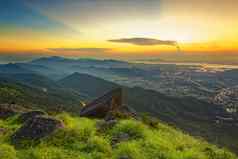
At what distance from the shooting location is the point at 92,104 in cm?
3478

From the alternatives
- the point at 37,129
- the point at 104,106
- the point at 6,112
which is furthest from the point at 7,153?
the point at 6,112

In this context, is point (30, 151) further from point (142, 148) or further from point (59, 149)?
point (142, 148)

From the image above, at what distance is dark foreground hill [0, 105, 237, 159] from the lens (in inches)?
630

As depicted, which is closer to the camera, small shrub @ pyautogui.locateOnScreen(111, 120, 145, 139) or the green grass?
the green grass

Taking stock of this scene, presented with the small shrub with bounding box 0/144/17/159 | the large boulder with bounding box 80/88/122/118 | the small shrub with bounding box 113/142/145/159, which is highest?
the small shrub with bounding box 0/144/17/159

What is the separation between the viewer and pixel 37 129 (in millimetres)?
19062

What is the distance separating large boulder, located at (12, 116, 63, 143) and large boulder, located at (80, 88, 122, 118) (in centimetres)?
1131

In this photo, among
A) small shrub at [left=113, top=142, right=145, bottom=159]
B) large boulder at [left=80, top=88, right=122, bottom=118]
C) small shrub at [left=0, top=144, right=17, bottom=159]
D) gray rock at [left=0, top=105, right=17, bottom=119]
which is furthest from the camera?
gray rock at [left=0, top=105, right=17, bottom=119]

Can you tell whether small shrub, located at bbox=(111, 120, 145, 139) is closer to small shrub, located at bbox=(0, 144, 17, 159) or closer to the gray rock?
small shrub, located at bbox=(0, 144, 17, 159)

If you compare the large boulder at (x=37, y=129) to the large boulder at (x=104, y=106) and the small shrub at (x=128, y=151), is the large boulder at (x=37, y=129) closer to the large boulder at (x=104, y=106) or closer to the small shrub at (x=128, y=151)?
the small shrub at (x=128, y=151)

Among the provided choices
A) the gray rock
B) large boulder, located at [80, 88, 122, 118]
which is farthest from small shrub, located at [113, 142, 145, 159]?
the gray rock

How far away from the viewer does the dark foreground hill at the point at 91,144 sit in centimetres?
1600

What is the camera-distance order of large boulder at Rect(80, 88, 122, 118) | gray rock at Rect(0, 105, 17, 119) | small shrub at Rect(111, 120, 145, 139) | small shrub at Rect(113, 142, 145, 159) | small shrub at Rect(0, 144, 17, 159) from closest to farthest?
small shrub at Rect(0, 144, 17, 159), small shrub at Rect(113, 142, 145, 159), small shrub at Rect(111, 120, 145, 139), large boulder at Rect(80, 88, 122, 118), gray rock at Rect(0, 105, 17, 119)

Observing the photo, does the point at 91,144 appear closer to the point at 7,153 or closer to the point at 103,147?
the point at 103,147
